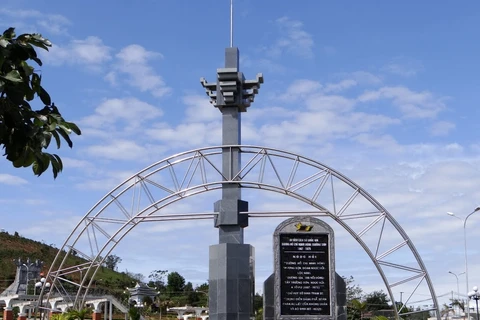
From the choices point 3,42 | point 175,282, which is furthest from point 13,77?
point 175,282

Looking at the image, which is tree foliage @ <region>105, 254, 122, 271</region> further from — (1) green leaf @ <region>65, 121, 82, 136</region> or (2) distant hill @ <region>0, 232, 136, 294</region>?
(1) green leaf @ <region>65, 121, 82, 136</region>

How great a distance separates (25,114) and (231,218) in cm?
1971

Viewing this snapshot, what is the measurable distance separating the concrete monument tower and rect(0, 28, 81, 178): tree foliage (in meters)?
18.8

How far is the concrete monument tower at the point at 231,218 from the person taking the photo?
22750 mm

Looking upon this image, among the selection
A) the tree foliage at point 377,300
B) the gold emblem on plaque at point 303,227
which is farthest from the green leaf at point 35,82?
the tree foliage at point 377,300

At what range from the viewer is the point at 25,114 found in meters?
4.29

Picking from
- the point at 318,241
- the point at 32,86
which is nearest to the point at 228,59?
the point at 318,241

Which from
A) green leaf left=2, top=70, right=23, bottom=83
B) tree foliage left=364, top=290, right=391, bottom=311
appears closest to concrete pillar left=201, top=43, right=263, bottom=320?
green leaf left=2, top=70, right=23, bottom=83

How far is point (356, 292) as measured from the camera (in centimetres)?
5888

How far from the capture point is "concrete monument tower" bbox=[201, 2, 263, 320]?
22750 mm

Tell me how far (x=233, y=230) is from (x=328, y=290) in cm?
598

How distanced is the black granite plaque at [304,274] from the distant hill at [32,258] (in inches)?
1920

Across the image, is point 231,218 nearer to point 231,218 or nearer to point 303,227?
point 231,218

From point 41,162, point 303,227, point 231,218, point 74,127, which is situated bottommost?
point 41,162
